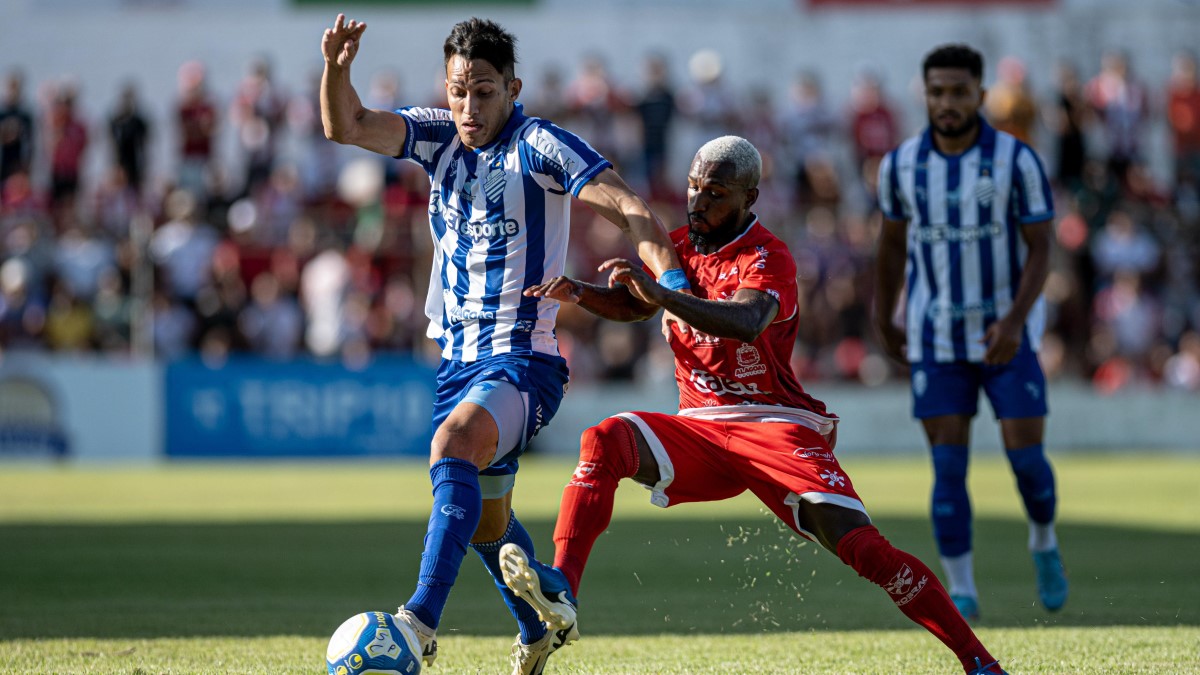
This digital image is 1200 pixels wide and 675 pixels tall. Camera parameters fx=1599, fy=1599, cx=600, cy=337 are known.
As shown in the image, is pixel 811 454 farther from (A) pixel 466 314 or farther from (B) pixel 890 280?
(B) pixel 890 280

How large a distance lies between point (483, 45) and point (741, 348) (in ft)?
4.51

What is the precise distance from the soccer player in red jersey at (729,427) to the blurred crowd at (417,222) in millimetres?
12592

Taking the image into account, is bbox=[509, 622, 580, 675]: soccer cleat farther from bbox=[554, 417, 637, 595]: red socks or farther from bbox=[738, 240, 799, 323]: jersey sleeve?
bbox=[738, 240, 799, 323]: jersey sleeve

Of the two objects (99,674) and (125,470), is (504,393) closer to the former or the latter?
(99,674)

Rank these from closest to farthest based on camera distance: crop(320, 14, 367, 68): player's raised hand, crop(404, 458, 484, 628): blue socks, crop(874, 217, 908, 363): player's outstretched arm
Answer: crop(404, 458, 484, 628): blue socks, crop(320, 14, 367, 68): player's raised hand, crop(874, 217, 908, 363): player's outstretched arm

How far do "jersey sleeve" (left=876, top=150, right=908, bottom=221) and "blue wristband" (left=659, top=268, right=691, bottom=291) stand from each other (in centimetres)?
275

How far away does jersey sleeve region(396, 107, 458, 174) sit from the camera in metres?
5.75

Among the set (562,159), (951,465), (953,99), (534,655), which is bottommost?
(534,655)

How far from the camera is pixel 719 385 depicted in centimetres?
561

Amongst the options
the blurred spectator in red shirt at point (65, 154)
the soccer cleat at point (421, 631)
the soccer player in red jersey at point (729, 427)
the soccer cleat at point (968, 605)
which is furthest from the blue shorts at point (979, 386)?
the blurred spectator in red shirt at point (65, 154)

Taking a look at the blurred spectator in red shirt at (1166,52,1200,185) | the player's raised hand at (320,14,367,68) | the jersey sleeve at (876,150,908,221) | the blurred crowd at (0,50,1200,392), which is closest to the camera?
the player's raised hand at (320,14,367,68)

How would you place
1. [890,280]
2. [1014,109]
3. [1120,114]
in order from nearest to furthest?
[890,280], [1014,109], [1120,114]

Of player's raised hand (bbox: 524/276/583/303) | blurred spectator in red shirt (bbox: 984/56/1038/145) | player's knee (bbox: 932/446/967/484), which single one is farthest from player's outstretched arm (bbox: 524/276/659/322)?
blurred spectator in red shirt (bbox: 984/56/1038/145)

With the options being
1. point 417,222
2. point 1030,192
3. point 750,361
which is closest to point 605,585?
point 1030,192
